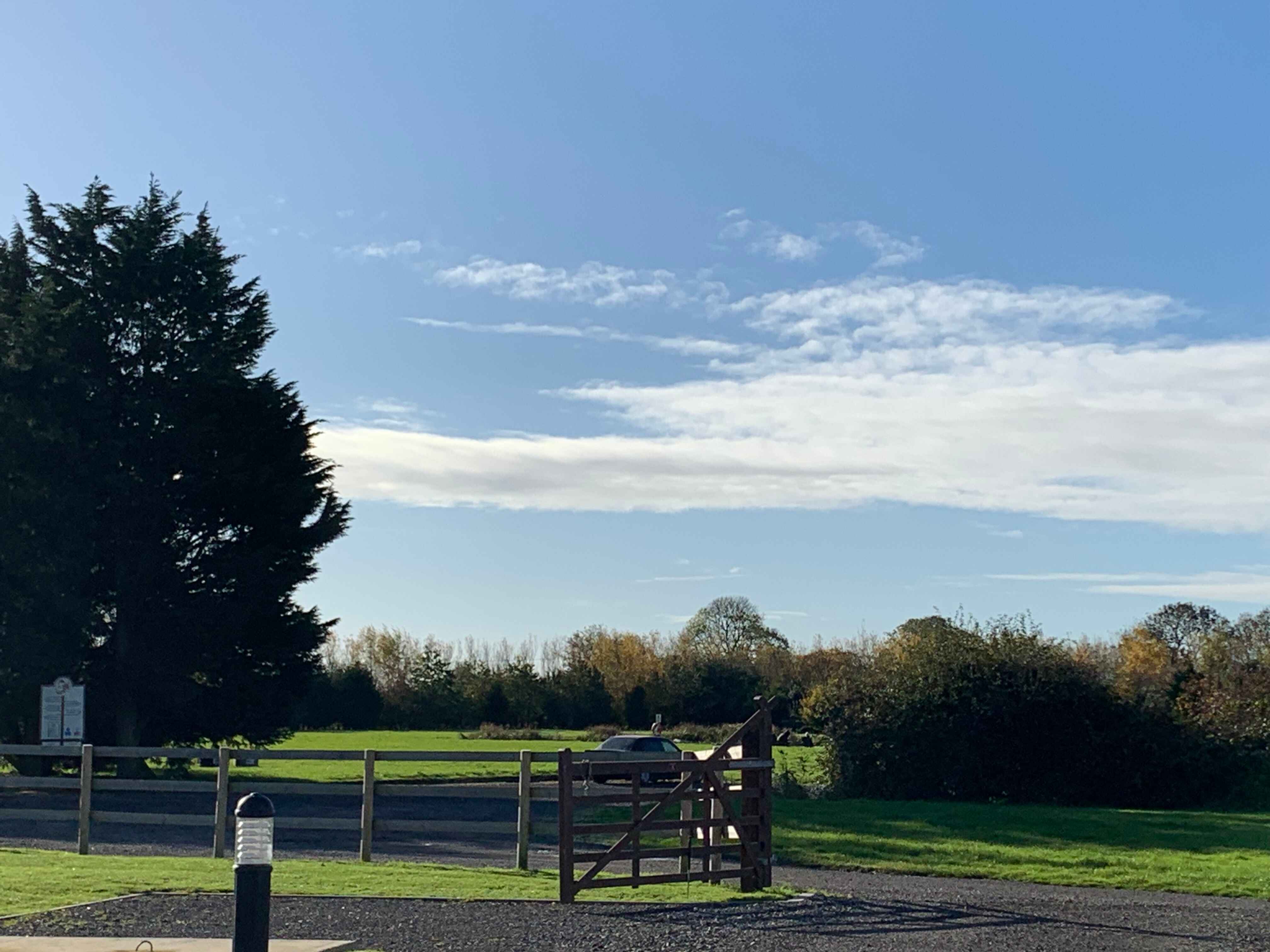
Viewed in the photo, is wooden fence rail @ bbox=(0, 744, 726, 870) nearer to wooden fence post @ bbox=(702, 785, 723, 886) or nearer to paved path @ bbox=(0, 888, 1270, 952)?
wooden fence post @ bbox=(702, 785, 723, 886)

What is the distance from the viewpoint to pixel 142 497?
35.2m

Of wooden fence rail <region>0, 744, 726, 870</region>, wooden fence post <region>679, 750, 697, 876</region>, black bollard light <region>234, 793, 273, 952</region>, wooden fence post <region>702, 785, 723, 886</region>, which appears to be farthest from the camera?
wooden fence rail <region>0, 744, 726, 870</region>

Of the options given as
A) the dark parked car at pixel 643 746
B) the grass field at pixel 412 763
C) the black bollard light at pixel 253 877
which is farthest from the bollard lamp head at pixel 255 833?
the dark parked car at pixel 643 746

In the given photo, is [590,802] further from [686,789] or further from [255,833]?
[255,833]

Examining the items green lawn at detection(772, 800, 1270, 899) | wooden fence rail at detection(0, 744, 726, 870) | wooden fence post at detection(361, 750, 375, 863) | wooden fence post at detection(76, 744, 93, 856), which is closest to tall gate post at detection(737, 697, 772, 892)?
wooden fence rail at detection(0, 744, 726, 870)

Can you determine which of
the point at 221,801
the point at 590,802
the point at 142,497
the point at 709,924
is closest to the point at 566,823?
the point at 590,802

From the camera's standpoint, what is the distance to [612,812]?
2716 cm

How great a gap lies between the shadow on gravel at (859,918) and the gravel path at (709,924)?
24 millimetres

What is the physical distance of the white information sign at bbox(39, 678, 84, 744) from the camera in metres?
27.9

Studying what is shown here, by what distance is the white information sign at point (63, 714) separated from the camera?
27875 mm

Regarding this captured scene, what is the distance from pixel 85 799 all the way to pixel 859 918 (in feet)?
37.6

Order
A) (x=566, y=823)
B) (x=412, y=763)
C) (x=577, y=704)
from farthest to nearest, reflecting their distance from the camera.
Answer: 1. (x=577, y=704)
2. (x=412, y=763)
3. (x=566, y=823)

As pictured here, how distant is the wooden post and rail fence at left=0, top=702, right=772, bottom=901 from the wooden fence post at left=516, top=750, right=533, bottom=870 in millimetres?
20

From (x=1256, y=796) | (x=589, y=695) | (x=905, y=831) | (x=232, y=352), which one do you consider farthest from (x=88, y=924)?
(x=589, y=695)
